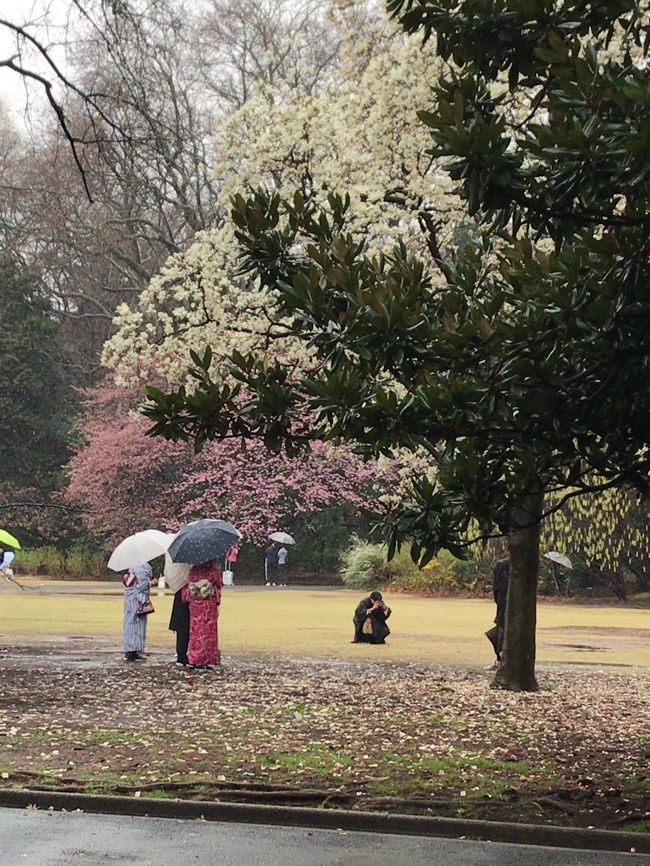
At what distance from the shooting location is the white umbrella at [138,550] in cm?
1827

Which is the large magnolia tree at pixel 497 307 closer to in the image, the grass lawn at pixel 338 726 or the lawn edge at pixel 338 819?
the lawn edge at pixel 338 819

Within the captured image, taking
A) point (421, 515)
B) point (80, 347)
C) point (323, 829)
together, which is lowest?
point (323, 829)

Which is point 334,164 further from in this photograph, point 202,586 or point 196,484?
point 196,484

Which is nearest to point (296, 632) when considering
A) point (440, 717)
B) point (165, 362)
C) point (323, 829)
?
point (165, 362)

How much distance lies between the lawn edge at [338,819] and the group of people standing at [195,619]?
796 centimetres

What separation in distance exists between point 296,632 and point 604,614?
10.8 m

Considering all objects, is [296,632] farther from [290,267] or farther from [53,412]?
[53,412]

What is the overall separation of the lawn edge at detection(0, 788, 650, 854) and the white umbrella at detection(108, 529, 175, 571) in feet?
30.2

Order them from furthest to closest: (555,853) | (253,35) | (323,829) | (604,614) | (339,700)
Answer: (253,35), (604,614), (339,700), (323,829), (555,853)

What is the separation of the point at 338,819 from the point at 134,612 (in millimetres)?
10071

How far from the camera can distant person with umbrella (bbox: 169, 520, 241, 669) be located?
1691 centimetres

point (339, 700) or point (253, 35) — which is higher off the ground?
point (253, 35)

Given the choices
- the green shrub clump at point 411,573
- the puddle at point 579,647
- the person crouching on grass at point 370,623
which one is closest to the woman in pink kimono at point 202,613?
the person crouching on grass at point 370,623

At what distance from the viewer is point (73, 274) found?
5550 centimetres
